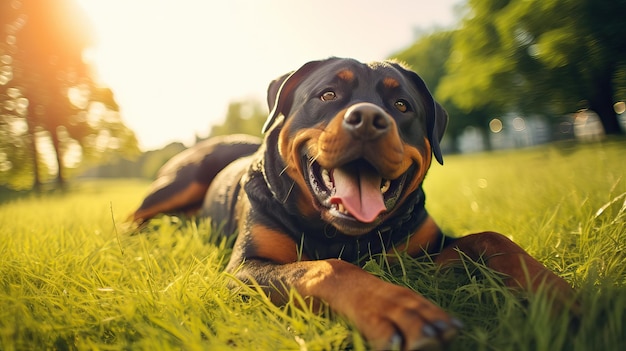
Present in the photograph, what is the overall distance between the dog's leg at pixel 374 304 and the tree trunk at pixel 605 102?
221 cm

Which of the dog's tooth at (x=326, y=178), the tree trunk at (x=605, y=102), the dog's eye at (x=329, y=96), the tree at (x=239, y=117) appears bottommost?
the tree at (x=239, y=117)

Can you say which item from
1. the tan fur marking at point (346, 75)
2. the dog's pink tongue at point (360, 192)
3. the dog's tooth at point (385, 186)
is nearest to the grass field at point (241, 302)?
the dog's pink tongue at point (360, 192)

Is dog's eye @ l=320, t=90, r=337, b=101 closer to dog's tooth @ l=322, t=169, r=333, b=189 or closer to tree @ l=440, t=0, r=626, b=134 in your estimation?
Answer: dog's tooth @ l=322, t=169, r=333, b=189

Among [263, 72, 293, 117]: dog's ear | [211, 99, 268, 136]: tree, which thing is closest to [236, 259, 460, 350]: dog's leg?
[263, 72, 293, 117]: dog's ear

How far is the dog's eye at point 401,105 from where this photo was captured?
2.27m

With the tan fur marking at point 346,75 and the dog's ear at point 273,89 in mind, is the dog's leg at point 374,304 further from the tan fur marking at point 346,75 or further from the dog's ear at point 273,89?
the dog's ear at point 273,89

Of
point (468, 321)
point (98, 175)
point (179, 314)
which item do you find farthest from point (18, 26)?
point (98, 175)

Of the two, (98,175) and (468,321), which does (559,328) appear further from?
(98,175)

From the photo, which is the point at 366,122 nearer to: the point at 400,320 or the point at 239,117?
the point at 400,320

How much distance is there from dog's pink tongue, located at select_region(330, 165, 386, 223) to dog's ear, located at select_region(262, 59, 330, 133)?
673 millimetres

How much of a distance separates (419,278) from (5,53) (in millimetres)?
3721

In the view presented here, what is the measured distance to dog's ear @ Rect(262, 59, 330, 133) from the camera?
8.13ft

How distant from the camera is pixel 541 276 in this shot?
1.57 metres

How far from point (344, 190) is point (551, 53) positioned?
1.86 meters
